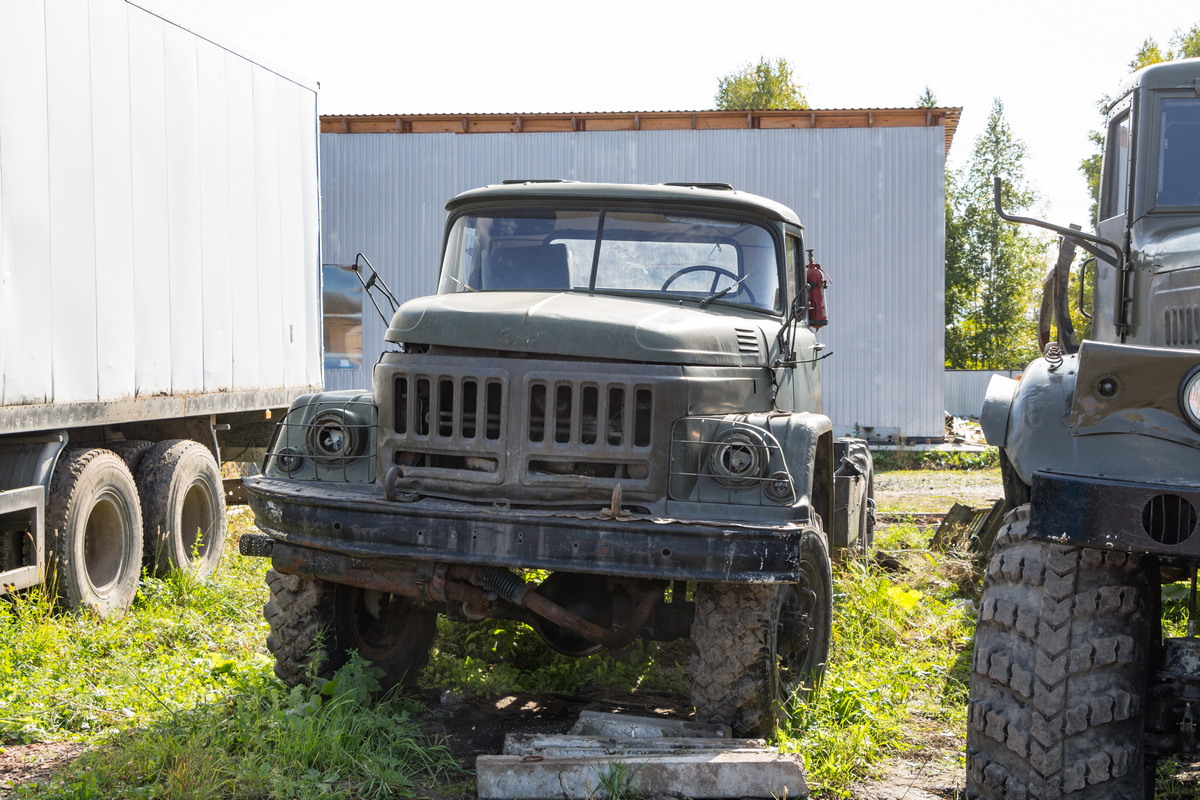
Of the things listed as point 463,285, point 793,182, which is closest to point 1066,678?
point 463,285

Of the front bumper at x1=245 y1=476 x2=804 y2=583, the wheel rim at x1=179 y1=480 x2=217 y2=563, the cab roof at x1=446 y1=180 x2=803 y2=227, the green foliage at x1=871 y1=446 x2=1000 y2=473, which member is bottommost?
the green foliage at x1=871 y1=446 x2=1000 y2=473

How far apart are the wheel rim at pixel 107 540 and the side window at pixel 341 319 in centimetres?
1162

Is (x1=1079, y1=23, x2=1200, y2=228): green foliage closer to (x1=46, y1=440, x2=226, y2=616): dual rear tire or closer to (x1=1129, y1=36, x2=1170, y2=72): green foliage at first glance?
(x1=1129, y1=36, x2=1170, y2=72): green foliage

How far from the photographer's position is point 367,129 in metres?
18.8

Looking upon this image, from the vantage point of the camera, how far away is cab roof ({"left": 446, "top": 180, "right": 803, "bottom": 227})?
18.6ft

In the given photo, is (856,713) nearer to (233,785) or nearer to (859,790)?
(859,790)

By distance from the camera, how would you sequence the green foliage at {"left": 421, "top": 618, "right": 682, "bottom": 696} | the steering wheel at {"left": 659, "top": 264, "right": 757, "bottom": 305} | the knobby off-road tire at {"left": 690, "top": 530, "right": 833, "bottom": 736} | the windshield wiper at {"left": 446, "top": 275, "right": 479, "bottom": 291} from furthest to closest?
the windshield wiper at {"left": 446, "top": 275, "right": 479, "bottom": 291}
the steering wheel at {"left": 659, "top": 264, "right": 757, "bottom": 305}
the green foliage at {"left": 421, "top": 618, "right": 682, "bottom": 696}
the knobby off-road tire at {"left": 690, "top": 530, "right": 833, "bottom": 736}

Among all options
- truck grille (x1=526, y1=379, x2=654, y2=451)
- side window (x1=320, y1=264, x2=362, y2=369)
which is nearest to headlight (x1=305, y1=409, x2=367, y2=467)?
truck grille (x1=526, y1=379, x2=654, y2=451)

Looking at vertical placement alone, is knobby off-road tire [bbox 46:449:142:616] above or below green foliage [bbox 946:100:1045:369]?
below

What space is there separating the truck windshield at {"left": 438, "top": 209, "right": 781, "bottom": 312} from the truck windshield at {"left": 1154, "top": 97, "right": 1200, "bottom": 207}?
6.00 feet

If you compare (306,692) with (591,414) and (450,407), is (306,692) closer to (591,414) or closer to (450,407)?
(450,407)

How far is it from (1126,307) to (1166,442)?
208 cm

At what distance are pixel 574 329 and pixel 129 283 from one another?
12.7 ft

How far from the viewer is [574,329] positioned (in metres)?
A: 4.51
